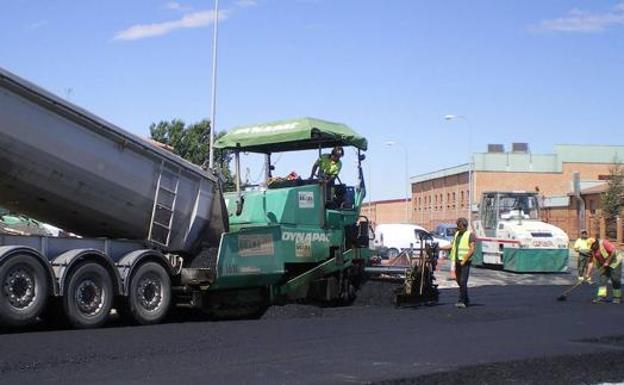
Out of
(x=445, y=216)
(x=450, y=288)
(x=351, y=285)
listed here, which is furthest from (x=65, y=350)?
(x=445, y=216)

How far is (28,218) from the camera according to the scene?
432 inches

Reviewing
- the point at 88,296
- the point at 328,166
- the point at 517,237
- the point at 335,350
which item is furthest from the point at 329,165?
the point at 517,237

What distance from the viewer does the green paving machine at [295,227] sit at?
38.6ft

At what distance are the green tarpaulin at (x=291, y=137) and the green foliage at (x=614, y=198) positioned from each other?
3876 cm

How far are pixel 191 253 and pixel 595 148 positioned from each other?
75146mm

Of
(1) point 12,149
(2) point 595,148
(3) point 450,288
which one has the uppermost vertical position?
(2) point 595,148

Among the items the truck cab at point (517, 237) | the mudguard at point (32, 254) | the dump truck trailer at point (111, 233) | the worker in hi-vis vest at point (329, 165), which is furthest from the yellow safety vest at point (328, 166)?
the truck cab at point (517, 237)

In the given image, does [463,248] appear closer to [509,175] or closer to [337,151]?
[337,151]

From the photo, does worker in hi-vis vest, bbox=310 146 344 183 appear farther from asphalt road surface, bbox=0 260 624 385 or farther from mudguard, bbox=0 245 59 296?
mudguard, bbox=0 245 59 296

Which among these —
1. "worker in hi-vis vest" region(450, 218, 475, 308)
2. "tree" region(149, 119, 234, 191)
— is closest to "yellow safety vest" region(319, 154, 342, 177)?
"worker in hi-vis vest" region(450, 218, 475, 308)

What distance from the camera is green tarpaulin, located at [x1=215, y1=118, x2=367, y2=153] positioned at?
42.6 feet

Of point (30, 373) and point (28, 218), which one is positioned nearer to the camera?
point (30, 373)

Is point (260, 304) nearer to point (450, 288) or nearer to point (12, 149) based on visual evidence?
point (12, 149)

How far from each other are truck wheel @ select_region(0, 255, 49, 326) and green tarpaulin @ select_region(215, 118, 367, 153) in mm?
5142
